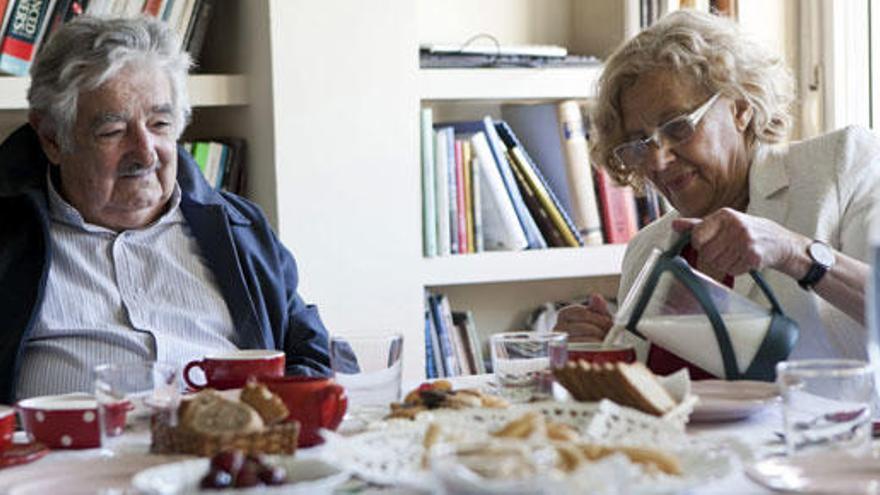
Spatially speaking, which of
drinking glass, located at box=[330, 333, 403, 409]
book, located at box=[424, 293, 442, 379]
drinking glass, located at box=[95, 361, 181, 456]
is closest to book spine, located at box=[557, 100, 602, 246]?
book, located at box=[424, 293, 442, 379]

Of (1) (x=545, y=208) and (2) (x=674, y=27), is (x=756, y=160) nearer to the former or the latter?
(2) (x=674, y=27)

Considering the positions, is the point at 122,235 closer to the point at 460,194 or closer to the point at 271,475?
the point at 460,194

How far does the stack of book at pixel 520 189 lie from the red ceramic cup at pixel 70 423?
154 cm

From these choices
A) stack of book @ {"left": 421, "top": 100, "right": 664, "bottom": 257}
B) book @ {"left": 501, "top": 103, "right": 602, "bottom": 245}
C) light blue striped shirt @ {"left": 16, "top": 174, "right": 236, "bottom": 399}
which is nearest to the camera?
light blue striped shirt @ {"left": 16, "top": 174, "right": 236, "bottom": 399}

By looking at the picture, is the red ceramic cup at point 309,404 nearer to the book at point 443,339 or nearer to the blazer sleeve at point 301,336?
the blazer sleeve at point 301,336

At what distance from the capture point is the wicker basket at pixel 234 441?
1354 mm

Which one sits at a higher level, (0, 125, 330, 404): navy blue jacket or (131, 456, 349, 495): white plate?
(0, 125, 330, 404): navy blue jacket

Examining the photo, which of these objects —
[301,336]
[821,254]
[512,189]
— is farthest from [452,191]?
[821,254]

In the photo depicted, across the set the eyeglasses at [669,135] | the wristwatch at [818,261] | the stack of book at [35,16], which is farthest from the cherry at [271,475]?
the stack of book at [35,16]

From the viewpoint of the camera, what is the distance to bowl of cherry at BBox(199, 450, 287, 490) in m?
1.22

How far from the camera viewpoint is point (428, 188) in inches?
119

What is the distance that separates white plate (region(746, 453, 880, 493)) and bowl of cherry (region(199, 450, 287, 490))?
41 centimetres

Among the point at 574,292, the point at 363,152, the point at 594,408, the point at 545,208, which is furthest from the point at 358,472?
the point at 574,292

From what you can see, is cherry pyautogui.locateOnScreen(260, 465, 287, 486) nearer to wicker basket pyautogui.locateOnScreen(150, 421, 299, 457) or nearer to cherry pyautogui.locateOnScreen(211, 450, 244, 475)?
cherry pyautogui.locateOnScreen(211, 450, 244, 475)
